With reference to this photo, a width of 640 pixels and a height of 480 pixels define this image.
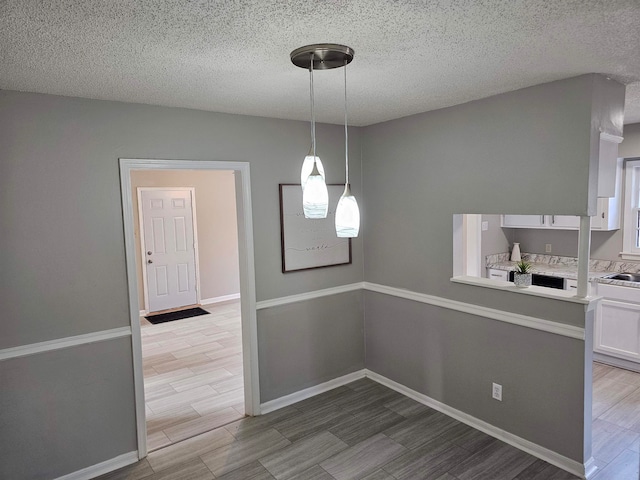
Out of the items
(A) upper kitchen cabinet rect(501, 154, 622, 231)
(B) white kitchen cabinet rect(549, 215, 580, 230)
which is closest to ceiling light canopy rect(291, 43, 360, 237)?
(A) upper kitchen cabinet rect(501, 154, 622, 231)

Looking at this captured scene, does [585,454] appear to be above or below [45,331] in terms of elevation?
below

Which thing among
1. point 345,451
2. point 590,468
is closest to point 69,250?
point 345,451

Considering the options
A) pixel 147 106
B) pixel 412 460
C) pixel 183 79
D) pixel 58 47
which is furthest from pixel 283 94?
pixel 412 460

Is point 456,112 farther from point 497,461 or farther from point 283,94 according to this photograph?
point 497,461

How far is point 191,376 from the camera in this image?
4477 mm

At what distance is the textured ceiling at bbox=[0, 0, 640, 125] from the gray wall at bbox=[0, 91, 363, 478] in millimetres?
226

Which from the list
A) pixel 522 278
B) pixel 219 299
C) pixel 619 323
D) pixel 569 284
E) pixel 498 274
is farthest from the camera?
pixel 219 299

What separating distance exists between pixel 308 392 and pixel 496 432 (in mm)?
1590

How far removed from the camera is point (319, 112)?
3.39 meters

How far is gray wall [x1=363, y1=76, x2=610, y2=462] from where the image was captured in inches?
105

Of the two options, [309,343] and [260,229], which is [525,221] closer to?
[309,343]

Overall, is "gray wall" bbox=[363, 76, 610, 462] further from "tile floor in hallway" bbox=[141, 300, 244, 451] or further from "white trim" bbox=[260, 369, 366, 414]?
"tile floor in hallway" bbox=[141, 300, 244, 451]

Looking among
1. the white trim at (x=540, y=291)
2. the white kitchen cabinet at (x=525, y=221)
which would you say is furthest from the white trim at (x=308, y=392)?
the white kitchen cabinet at (x=525, y=221)

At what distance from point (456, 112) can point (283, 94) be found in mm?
1351
